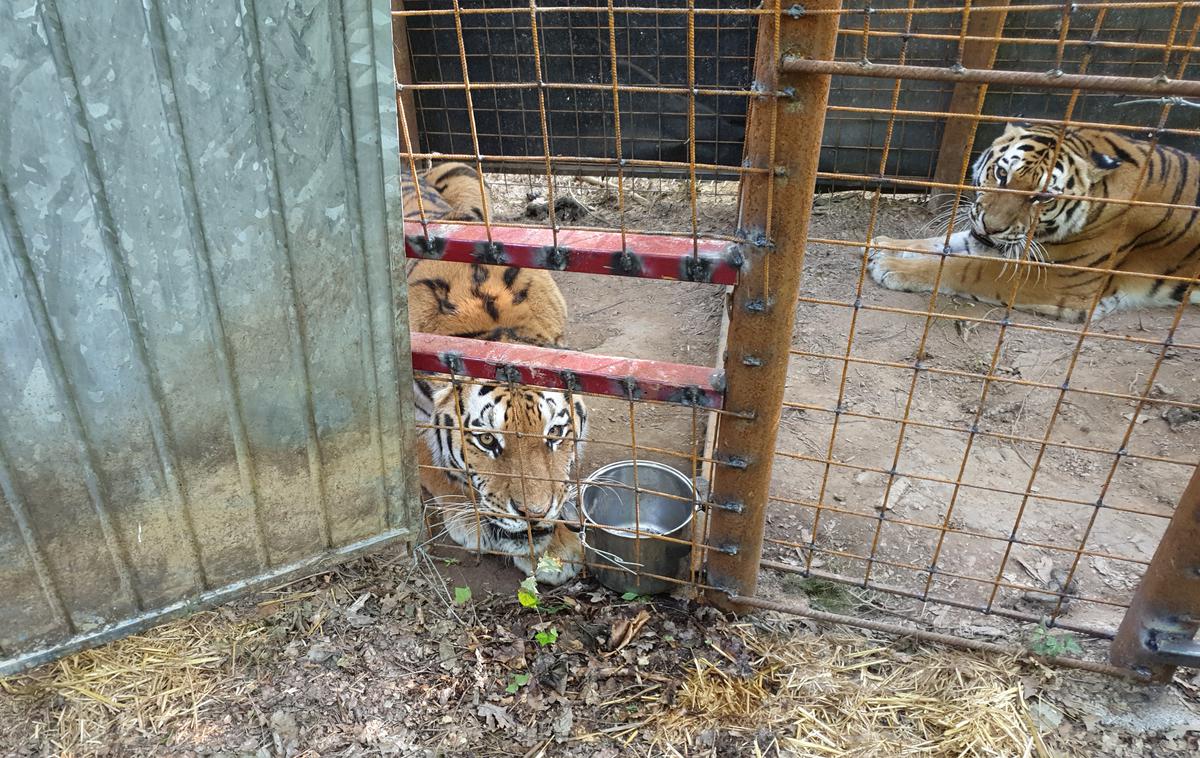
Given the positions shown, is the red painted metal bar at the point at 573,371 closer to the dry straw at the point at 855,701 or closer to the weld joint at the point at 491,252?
the weld joint at the point at 491,252

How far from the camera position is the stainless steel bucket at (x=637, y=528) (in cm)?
279

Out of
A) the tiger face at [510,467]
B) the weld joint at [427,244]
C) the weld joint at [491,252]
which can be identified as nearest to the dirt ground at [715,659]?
the tiger face at [510,467]

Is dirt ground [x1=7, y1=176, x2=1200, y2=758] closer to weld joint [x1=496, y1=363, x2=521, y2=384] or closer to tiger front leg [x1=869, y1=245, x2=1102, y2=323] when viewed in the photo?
weld joint [x1=496, y1=363, x2=521, y2=384]

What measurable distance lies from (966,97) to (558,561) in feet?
13.7

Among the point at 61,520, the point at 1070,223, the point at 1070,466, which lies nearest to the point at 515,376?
the point at 61,520

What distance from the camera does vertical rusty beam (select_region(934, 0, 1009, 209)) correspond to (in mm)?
5113

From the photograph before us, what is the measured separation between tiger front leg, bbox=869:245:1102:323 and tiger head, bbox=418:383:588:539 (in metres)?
2.62

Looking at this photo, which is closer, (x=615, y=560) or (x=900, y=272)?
(x=615, y=560)

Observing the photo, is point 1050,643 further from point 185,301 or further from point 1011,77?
point 185,301

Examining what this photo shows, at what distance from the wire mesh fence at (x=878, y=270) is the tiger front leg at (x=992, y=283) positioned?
0.06 ft

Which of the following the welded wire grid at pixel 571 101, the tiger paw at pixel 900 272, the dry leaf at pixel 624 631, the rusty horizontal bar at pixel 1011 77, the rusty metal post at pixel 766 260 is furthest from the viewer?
the welded wire grid at pixel 571 101

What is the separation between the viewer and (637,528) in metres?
2.68

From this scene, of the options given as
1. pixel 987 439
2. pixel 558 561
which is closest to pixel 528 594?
pixel 558 561

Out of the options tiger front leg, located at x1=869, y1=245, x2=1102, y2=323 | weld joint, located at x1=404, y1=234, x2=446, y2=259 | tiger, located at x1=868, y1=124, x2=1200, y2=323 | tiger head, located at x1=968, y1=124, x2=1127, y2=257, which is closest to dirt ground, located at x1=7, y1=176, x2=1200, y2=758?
weld joint, located at x1=404, y1=234, x2=446, y2=259
